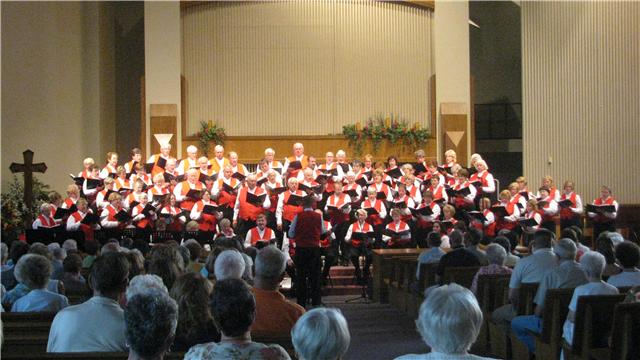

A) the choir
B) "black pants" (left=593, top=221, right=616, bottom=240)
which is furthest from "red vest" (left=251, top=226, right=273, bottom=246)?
"black pants" (left=593, top=221, right=616, bottom=240)

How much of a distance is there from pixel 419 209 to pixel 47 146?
24.9 feet

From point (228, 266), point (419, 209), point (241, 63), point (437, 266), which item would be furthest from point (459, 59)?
point (228, 266)

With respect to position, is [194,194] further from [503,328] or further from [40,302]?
[40,302]

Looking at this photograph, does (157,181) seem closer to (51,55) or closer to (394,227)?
(394,227)

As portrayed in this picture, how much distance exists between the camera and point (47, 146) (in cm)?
1636

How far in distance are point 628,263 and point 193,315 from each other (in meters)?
3.36

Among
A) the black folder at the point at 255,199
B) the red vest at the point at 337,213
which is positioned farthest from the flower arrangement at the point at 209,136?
the red vest at the point at 337,213

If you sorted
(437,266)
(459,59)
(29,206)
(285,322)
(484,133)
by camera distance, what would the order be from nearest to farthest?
1. (285,322)
2. (437,266)
3. (29,206)
4. (459,59)
5. (484,133)

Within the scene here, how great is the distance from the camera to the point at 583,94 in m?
16.4

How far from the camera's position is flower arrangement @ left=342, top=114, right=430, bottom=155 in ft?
55.6

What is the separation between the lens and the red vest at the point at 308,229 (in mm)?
10070

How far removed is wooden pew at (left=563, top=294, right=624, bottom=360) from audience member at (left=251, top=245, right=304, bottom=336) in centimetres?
185

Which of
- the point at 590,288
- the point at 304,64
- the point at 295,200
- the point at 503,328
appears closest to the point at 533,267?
the point at 503,328

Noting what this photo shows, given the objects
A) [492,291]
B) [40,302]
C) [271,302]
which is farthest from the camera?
[492,291]
